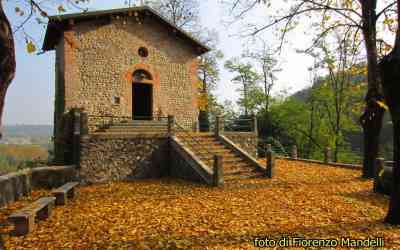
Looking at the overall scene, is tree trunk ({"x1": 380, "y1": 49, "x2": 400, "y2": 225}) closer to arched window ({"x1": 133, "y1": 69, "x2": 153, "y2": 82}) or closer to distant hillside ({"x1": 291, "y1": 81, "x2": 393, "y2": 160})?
arched window ({"x1": 133, "y1": 69, "x2": 153, "y2": 82})

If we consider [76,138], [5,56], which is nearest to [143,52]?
[76,138]

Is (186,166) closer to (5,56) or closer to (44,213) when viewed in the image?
(44,213)

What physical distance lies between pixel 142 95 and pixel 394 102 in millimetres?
13907

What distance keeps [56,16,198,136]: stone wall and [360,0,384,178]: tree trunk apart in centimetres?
929

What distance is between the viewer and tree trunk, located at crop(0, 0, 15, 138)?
→ 349cm

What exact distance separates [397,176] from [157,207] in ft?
17.5

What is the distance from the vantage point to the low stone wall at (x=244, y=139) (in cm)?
1430

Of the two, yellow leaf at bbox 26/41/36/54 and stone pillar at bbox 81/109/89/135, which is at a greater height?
yellow leaf at bbox 26/41/36/54

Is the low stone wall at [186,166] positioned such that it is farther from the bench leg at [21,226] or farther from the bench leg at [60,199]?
the bench leg at [21,226]

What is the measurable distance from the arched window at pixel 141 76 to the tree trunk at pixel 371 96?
34.7 feet

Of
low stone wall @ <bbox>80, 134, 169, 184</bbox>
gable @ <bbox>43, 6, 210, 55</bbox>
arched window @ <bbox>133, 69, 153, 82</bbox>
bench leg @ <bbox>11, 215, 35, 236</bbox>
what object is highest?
gable @ <bbox>43, 6, 210, 55</bbox>

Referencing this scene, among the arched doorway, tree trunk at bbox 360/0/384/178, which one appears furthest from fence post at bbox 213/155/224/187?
the arched doorway

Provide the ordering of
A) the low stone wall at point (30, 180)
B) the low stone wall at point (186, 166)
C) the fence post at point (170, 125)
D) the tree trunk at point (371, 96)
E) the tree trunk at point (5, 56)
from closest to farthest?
the tree trunk at point (5, 56)
the low stone wall at point (30, 180)
the tree trunk at point (371, 96)
the low stone wall at point (186, 166)
the fence post at point (170, 125)

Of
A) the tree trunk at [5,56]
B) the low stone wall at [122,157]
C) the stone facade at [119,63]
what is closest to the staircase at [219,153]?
the low stone wall at [122,157]
